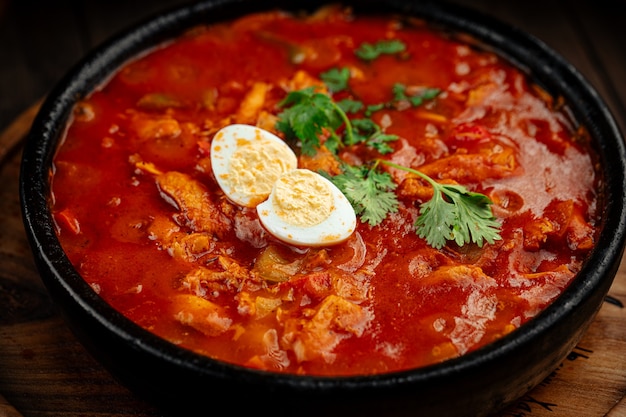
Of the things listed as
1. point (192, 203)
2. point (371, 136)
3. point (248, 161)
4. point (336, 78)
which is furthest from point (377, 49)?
point (192, 203)

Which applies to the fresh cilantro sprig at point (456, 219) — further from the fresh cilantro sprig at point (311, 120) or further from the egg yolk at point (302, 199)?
the fresh cilantro sprig at point (311, 120)

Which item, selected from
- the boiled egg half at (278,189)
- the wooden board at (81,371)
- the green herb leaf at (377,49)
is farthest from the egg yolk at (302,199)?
the green herb leaf at (377,49)

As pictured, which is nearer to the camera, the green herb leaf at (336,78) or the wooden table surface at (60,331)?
the wooden table surface at (60,331)

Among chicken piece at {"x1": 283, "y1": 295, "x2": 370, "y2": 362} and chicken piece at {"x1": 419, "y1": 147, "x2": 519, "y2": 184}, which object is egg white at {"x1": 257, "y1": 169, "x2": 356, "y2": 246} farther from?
chicken piece at {"x1": 419, "y1": 147, "x2": 519, "y2": 184}

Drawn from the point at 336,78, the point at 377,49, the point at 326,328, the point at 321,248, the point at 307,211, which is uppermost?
the point at 377,49

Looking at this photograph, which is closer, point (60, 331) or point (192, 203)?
point (192, 203)

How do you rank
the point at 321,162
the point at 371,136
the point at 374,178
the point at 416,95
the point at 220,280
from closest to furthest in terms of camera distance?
the point at 220,280, the point at 374,178, the point at 321,162, the point at 371,136, the point at 416,95

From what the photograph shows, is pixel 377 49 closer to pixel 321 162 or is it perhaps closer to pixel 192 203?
pixel 321 162

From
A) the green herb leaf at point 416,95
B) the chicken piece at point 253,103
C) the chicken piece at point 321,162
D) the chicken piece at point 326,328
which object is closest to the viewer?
the chicken piece at point 326,328
